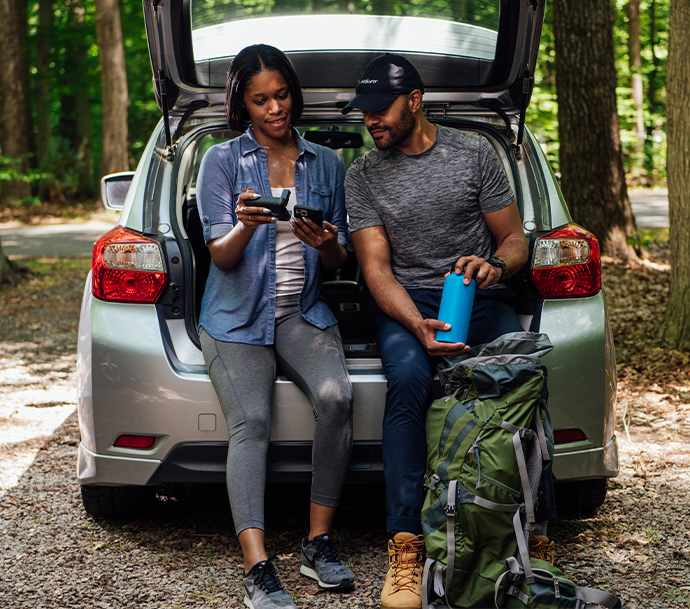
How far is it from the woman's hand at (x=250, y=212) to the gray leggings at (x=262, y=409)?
17.7 inches

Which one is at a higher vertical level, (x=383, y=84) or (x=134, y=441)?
(x=383, y=84)

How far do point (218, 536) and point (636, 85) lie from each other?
Result: 24.3m

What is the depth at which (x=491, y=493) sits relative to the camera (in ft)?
8.89

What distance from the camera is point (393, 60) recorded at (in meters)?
3.35

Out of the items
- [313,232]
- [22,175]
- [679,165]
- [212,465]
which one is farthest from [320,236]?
[22,175]

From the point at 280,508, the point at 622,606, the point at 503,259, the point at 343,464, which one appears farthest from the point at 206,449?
the point at 622,606

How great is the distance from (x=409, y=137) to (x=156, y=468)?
1544 mm

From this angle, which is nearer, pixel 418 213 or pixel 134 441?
pixel 134 441

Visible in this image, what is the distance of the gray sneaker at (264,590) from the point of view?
108 inches

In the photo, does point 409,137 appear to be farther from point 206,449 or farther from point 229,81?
point 206,449

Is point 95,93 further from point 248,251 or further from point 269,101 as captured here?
point 248,251

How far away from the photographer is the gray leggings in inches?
116

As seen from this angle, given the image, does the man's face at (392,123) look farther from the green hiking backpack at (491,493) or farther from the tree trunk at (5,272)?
the tree trunk at (5,272)

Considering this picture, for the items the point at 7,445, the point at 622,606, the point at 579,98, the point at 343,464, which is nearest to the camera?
the point at 622,606
